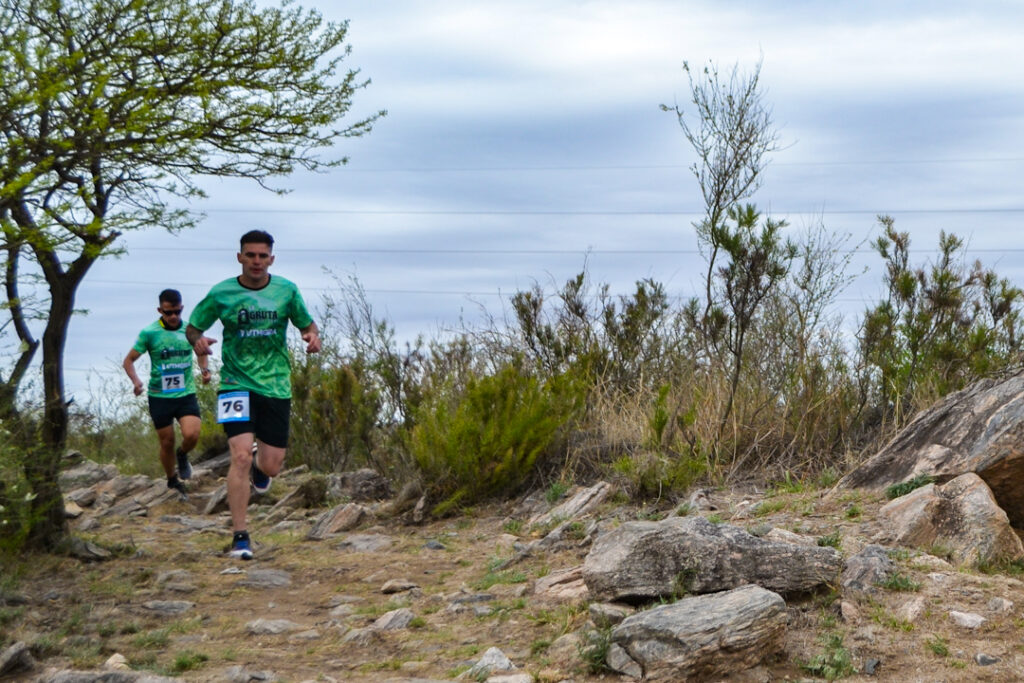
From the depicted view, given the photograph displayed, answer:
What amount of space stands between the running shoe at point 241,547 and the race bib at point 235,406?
35.5 inches

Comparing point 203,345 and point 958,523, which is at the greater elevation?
point 203,345

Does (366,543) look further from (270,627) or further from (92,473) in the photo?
(92,473)

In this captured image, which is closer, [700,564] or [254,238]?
[700,564]

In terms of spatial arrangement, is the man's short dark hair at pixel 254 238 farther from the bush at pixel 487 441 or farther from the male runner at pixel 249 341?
the bush at pixel 487 441

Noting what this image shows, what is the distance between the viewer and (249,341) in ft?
25.3

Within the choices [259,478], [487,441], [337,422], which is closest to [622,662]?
[259,478]

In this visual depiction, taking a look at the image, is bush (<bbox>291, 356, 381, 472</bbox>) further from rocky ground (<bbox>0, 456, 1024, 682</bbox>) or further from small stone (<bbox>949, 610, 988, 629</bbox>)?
small stone (<bbox>949, 610, 988, 629</bbox>)

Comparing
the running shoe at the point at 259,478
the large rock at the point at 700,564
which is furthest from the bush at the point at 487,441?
the large rock at the point at 700,564

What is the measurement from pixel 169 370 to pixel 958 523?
7142mm

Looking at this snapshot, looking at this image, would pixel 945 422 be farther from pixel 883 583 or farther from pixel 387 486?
pixel 387 486

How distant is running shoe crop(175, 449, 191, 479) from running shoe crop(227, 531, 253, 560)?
3.36 m

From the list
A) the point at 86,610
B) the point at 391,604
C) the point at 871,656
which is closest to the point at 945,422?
the point at 871,656

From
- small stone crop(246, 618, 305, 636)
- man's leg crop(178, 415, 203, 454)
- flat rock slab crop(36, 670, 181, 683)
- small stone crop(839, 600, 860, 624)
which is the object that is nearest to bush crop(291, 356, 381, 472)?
man's leg crop(178, 415, 203, 454)

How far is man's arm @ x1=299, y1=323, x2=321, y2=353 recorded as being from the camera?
7.54m
